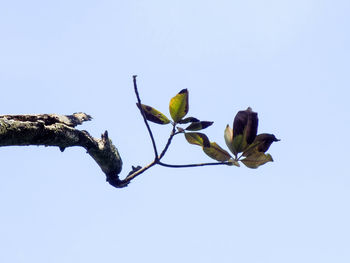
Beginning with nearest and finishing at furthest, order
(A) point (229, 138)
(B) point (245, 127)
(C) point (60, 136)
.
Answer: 1. (C) point (60, 136)
2. (B) point (245, 127)
3. (A) point (229, 138)

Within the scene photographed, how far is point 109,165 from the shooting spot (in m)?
2.17

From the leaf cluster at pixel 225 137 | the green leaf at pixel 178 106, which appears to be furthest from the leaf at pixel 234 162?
the green leaf at pixel 178 106

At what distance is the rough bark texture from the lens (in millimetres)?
1552

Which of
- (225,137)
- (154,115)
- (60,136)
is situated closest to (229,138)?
(225,137)

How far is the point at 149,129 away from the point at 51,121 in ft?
1.46

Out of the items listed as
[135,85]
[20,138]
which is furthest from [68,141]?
[135,85]

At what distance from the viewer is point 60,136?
5.80 ft

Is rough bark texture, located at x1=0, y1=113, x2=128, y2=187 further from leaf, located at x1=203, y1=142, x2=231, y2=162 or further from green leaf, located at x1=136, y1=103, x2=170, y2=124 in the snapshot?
leaf, located at x1=203, y1=142, x2=231, y2=162

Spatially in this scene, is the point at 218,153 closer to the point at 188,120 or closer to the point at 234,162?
the point at 234,162

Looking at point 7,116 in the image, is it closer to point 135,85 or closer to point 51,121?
point 51,121

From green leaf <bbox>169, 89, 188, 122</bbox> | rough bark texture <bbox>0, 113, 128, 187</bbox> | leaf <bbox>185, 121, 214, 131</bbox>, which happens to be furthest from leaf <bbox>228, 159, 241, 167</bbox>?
rough bark texture <bbox>0, 113, 128, 187</bbox>

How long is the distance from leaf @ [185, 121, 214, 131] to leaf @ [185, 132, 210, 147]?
28 millimetres

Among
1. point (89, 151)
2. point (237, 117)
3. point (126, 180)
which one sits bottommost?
point (126, 180)

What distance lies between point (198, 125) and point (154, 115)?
0.24 m
